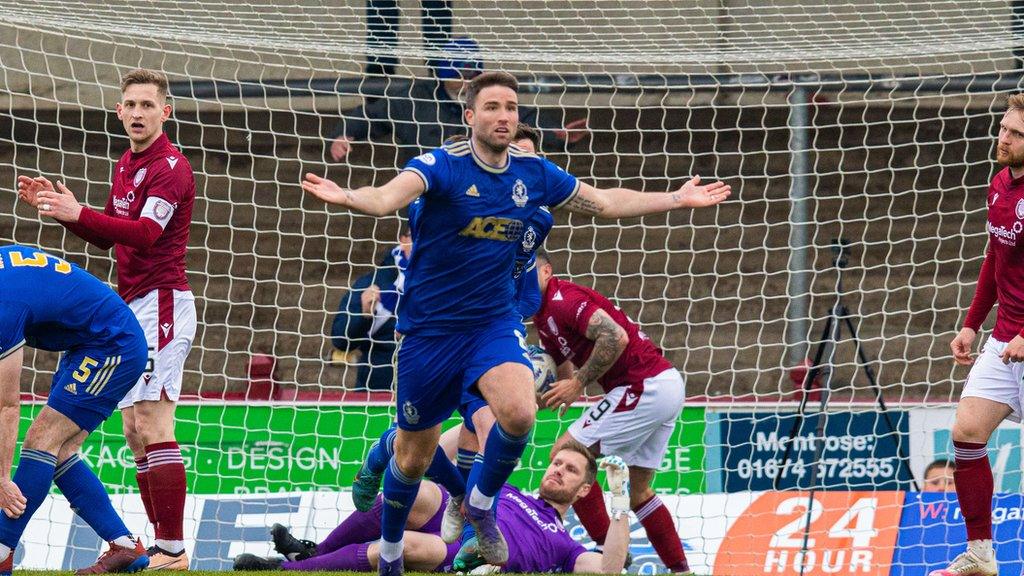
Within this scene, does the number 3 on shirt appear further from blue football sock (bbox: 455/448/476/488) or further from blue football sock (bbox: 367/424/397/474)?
blue football sock (bbox: 455/448/476/488)

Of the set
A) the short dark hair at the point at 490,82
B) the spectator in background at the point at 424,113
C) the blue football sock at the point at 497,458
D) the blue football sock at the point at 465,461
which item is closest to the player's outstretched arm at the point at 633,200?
the short dark hair at the point at 490,82

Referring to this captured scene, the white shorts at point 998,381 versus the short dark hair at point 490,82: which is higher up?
the short dark hair at point 490,82

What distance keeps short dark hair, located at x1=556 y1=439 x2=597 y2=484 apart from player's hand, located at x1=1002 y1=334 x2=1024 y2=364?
8.26 feet

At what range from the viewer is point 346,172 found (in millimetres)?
11906

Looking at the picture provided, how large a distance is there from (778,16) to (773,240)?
212 centimetres

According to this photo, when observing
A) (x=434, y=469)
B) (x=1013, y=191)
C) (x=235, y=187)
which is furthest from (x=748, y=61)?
(x=235, y=187)

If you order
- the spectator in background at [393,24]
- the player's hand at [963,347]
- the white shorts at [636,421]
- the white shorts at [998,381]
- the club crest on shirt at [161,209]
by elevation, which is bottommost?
the white shorts at [636,421]

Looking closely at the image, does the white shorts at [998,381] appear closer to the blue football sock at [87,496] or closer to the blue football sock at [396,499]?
the blue football sock at [396,499]

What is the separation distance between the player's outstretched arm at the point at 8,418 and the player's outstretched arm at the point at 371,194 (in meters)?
1.42

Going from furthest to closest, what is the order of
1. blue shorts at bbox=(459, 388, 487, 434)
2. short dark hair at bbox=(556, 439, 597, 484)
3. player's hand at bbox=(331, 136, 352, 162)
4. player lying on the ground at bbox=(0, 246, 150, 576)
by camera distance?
player's hand at bbox=(331, 136, 352, 162)
short dark hair at bbox=(556, 439, 597, 484)
blue shorts at bbox=(459, 388, 487, 434)
player lying on the ground at bbox=(0, 246, 150, 576)

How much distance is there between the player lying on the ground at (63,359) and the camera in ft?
18.2

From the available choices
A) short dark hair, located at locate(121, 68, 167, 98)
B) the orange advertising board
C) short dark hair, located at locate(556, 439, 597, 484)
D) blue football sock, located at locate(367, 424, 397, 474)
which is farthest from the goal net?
blue football sock, located at locate(367, 424, 397, 474)

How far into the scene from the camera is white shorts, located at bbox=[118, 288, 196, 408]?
6.74 meters

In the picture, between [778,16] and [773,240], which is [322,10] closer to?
[778,16]
